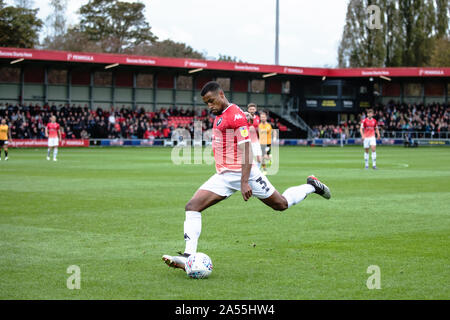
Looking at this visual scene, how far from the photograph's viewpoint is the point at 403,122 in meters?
64.3

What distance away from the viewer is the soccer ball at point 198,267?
23.4 ft

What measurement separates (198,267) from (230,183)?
1257 mm

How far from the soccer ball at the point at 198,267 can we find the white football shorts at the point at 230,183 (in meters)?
0.96

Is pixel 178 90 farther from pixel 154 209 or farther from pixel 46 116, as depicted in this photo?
pixel 154 209

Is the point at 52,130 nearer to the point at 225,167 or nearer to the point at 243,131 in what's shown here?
the point at 225,167

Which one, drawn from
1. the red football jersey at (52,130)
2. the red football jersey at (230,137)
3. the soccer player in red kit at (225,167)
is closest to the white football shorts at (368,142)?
the red football jersey at (52,130)

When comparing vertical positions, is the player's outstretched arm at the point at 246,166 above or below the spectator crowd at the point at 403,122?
below

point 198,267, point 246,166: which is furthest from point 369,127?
point 198,267

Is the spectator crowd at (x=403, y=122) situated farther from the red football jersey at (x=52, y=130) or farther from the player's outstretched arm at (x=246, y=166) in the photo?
the player's outstretched arm at (x=246, y=166)

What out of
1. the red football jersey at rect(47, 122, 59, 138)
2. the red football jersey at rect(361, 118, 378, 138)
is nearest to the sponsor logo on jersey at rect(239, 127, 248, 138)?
the red football jersey at rect(361, 118, 378, 138)

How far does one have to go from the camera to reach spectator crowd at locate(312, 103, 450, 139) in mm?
62500

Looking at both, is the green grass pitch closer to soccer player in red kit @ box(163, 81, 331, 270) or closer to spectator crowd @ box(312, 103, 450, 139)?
soccer player in red kit @ box(163, 81, 331, 270)

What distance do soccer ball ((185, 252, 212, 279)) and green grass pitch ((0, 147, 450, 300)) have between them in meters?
0.10
